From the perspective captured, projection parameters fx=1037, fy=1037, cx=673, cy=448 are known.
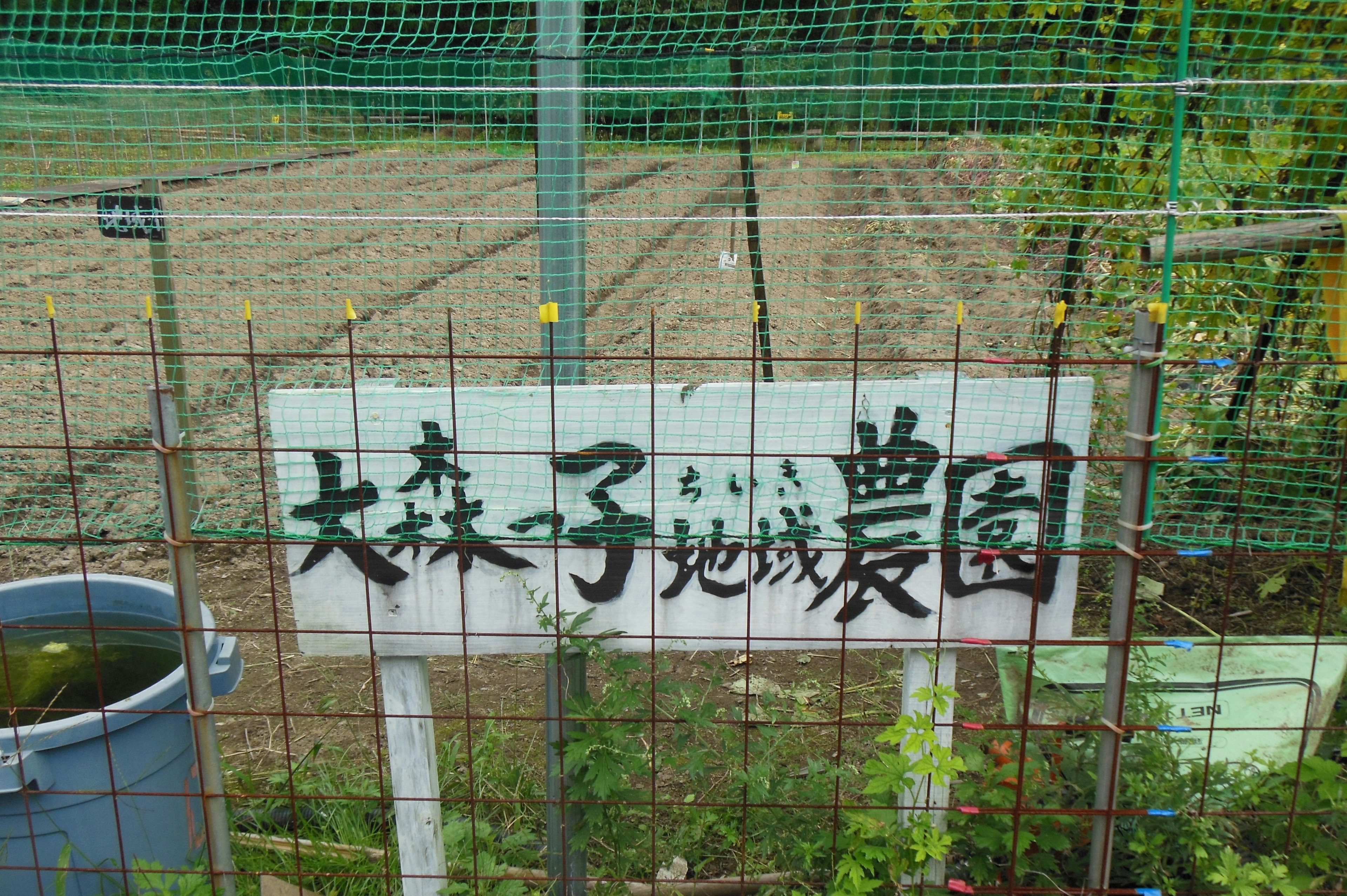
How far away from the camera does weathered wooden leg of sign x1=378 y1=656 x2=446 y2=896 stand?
2.60m

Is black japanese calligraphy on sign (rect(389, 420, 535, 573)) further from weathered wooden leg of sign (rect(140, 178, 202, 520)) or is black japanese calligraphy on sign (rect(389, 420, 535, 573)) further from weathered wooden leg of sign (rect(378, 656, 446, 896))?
weathered wooden leg of sign (rect(140, 178, 202, 520))

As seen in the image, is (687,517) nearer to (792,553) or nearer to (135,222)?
(792,553)

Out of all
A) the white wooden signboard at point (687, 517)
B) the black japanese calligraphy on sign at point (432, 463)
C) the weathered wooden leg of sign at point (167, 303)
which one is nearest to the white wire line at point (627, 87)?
the weathered wooden leg of sign at point (167, 303)

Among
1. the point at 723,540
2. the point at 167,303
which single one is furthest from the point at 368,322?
the point at 723,540

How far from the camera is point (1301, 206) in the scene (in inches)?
132

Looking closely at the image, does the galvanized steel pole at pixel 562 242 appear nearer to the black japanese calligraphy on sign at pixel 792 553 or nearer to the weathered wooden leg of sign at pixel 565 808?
the weathered wooden leg of sign at pixel 565 808

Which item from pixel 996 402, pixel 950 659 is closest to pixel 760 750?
pixel 950 659

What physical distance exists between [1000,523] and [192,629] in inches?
76.0

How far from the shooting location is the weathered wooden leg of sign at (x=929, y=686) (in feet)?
8.39

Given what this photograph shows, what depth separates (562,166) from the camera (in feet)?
8.41

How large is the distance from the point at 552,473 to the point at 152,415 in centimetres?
90

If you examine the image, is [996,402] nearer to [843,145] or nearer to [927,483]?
[927,483]

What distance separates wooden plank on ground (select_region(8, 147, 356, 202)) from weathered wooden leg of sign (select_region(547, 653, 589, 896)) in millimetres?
1882

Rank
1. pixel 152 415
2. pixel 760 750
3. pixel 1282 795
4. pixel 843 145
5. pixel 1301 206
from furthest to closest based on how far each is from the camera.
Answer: pixel 843 145 → pixel 1301 206 → pixel 760 750 → pixel 1282 795 → pixel 152 415
